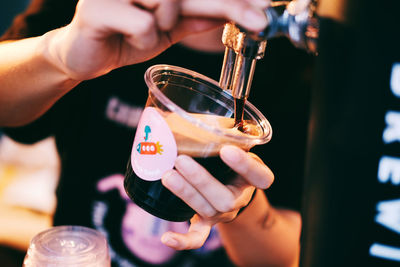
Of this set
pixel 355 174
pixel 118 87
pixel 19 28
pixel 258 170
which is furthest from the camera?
pixel 118 87

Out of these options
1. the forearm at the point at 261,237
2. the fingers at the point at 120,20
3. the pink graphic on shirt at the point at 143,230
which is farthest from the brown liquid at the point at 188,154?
the pink graphic on shirt at the point at 143,230

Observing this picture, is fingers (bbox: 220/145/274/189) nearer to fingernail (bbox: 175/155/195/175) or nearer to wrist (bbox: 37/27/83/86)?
fingernail (bbox: 175/155/195/175)

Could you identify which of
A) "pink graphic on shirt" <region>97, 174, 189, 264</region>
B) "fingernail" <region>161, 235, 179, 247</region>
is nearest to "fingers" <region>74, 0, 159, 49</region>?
"fingernail" <region>161, 235, 179, 247</region>

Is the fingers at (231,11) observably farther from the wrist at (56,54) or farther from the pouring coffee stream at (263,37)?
the wrist at (56,54)

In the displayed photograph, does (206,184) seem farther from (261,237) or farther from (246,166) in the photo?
(261,237)

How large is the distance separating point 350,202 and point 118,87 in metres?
0.88

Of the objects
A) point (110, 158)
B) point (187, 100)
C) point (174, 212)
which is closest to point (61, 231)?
point (174, 212)

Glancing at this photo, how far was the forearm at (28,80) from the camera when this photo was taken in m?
0.71

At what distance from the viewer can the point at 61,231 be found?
648mm

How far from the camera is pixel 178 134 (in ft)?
1.78

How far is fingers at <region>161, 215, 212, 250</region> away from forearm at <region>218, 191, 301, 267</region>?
0.32m

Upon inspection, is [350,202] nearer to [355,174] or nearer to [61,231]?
[355,174]

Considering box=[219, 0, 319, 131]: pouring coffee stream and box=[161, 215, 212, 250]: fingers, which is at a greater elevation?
box=[219, 0, 319, 131]: pouring coffee stream

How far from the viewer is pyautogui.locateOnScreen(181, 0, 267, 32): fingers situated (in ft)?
1.51
